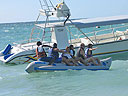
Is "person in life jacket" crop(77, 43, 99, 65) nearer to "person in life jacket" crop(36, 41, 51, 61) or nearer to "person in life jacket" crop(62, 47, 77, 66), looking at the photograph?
"person in life jacket" crop(62, 47, 77, 66)

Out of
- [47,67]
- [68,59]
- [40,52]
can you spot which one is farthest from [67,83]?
[40,52]

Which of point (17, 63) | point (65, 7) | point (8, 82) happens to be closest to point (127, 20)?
point (65, 7)

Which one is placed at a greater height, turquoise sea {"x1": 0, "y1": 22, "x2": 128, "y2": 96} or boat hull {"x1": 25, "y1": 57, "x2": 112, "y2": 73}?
boat hull {"x1": 25, "y1": 57, "x2": 112, "y2": 73}

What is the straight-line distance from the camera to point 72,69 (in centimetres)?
1274

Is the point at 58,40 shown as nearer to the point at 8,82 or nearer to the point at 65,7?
the point at 65,7

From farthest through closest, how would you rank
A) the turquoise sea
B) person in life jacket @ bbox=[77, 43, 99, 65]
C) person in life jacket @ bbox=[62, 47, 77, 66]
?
person in life jacket @ bbox=[77, 43, 99, 65] < person in life jacket @ bbox=[62, 47, 77, 66] < the turquoise sea

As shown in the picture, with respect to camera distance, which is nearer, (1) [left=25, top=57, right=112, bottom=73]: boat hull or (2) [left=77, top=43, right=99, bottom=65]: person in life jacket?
(1) [left=25, top=57, right=112, bottom=73]: boat hull

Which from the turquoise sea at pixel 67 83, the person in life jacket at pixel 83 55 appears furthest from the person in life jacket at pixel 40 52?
the person in life jacket at pixel 83 55

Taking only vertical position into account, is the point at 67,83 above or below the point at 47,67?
below

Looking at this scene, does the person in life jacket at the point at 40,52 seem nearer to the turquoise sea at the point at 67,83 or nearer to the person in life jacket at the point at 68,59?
the turquoise sea at the point at 67,83

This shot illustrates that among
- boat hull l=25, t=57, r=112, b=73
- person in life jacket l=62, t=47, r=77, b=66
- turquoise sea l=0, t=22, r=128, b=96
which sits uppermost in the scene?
person in life jacket l=62, t=47, r=77, b=66

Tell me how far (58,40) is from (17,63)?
2674 mm

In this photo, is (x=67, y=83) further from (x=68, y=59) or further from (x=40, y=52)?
(x=40, y=52)

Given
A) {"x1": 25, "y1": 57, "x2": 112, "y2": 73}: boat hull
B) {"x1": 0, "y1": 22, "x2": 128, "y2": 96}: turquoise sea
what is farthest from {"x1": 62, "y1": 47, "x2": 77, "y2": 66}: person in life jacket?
{"x1": 0, "y1": 22, "x2": 128, "y2": 96}: turquoise sea
